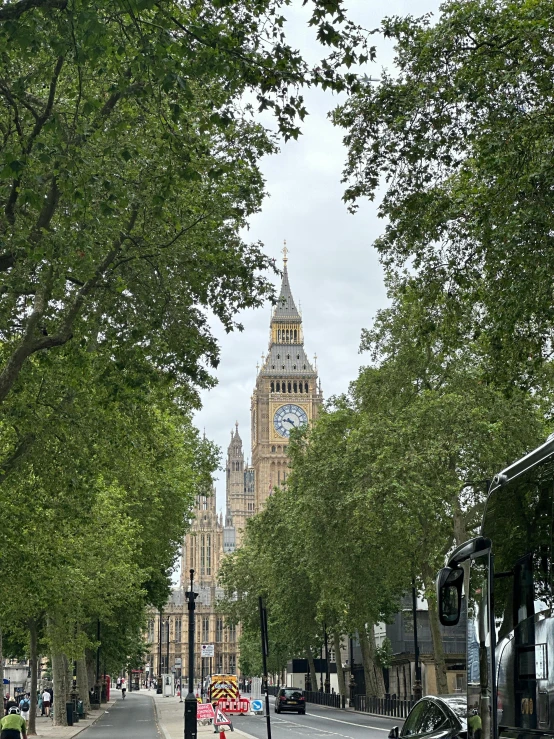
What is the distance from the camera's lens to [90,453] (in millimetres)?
22812

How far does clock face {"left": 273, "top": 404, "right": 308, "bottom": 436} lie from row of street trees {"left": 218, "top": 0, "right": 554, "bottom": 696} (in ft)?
258

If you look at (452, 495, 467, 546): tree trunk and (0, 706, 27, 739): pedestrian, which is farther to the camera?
(452, 495, 467, 546): tree trunk

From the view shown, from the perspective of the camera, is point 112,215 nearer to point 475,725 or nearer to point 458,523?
point 475,725

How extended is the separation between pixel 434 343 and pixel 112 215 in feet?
25.1

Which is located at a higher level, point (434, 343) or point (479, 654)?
point (434, 343)

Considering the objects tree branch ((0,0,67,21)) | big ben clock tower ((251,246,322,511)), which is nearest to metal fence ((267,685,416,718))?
tree branch ((0,0,67,21))

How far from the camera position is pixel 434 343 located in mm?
20094

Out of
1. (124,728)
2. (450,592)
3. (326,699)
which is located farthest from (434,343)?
(326,699)

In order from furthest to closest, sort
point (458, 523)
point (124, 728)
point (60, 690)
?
1. point (60, 690)
2. point (124, 728)
3. point (458, 523)

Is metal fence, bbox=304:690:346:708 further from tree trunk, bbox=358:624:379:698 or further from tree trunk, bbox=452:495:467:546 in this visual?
tree trunk, bbox=452:495:467:546

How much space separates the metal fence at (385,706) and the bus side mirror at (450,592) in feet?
118

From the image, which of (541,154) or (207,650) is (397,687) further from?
(541,154)

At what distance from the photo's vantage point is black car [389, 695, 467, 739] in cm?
1286

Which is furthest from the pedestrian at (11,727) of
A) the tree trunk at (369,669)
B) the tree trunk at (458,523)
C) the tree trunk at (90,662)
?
the tree trunk at (90,662)
